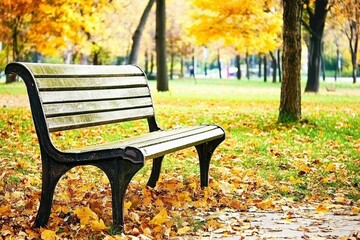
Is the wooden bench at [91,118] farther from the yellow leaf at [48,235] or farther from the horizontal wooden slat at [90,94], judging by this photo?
the yellow leaf at [48,235]

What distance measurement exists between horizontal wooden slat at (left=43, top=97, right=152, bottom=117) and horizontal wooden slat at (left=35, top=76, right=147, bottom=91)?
0.13 m

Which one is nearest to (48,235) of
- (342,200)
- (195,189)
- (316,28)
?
(195,189)

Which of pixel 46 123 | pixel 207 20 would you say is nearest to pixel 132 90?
pixel 46 123

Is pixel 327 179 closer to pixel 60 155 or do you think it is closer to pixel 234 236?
pixel 234 236

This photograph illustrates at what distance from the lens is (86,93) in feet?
17.9

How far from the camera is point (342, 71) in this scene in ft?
257

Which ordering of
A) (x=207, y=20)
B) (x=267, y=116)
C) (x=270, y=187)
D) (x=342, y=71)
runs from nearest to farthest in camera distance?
1. (x=270, y=187)
2. (x=267, y=116)
3. (x=207, y=20)
4. (x=342, y=71)

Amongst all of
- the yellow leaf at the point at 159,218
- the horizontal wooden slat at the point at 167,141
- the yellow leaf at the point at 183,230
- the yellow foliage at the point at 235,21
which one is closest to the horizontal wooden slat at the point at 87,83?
the horizontal wooden slat at the point at 167,141

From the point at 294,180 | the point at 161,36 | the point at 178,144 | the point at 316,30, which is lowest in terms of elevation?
the point at 294,180

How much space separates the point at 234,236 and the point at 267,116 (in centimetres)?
1083

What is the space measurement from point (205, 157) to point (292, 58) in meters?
7.05

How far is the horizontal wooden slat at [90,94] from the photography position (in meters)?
4.93

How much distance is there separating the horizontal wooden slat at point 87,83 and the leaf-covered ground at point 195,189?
942mm

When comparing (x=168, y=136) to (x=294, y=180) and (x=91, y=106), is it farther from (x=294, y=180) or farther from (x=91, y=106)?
(x=294, y=180)
